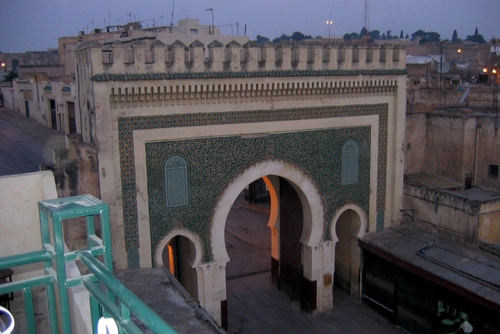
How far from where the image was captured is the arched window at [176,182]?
24.0 ft

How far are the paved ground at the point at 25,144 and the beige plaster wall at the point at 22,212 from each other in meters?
4.65

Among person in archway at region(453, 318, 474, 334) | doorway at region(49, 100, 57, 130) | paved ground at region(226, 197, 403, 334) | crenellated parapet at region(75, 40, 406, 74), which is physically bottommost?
paved ground at region(226, 197, 403, 334)

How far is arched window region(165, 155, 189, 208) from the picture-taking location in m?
7.32

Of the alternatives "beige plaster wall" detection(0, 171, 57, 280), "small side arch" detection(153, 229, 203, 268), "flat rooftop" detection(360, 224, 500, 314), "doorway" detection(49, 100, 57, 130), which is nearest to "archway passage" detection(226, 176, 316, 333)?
"small side arch" detection(153, 229, 203, 268)

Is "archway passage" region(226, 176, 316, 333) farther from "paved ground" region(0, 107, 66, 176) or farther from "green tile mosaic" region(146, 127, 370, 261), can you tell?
"paved ground" region(0, 107, 66, 176)

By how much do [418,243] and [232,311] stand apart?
131 inches

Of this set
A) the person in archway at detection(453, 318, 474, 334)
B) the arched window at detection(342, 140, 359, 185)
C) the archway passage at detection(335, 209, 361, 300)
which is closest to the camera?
the person in archway at detection(453, 318, 474, 334)

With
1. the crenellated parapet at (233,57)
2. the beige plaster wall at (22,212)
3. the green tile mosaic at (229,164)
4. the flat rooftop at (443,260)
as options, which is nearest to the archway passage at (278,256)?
the green tile mosaic at (229,164)

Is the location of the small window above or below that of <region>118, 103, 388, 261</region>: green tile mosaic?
below

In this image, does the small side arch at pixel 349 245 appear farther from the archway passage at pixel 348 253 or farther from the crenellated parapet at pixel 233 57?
the crenellated parapet at pixel 233 57

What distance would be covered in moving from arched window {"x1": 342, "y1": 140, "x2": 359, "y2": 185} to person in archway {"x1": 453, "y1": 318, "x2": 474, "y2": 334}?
2852 mm

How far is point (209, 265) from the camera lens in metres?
7.67

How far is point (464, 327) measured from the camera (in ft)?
22.9

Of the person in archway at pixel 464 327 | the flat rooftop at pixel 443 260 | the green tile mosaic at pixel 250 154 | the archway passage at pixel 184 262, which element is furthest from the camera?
the archway passage at pixel 184 262
